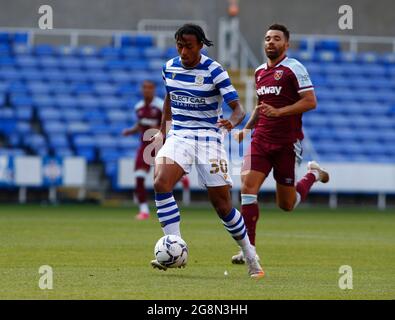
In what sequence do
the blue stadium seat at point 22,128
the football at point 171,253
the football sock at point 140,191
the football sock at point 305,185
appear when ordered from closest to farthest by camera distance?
the football at point 171,253, the football sock at point 305,185, the football sock at point 140,191, the blue stadium seat at point 22,128

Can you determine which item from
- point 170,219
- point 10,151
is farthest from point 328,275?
point 10,151

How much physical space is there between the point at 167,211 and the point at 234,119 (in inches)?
41.7

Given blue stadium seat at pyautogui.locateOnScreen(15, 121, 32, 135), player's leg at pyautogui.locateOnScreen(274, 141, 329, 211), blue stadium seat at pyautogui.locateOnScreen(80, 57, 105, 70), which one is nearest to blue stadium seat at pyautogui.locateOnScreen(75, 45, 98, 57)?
blue stadium seat at pyautogui.locateOnScreen(80, 57, 105, 70)

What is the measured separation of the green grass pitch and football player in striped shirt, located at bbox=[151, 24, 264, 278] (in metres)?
0.52

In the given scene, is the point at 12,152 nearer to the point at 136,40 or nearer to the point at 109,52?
the point at 109,52

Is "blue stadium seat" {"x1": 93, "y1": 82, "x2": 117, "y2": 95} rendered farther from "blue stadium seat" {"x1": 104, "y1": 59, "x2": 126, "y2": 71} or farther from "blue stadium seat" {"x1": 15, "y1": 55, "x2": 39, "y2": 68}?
"blue stadium seat" {"x1": 15, "y1": 55, "x2": 39, "y2": 68}

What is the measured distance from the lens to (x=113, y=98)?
28.9 m

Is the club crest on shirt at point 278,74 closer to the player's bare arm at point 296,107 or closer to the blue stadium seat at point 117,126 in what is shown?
the player's bare arm at point 296,107

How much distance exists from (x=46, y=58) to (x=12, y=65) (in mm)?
953

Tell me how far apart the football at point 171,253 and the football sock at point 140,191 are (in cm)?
978

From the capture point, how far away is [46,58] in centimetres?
2941

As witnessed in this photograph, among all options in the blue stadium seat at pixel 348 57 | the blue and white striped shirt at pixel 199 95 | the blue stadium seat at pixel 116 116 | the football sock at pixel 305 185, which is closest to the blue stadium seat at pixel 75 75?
the blue stadium seat at pixel 116 116

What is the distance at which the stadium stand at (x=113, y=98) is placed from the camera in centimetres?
2694

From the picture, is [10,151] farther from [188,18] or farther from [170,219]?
[170,219]
